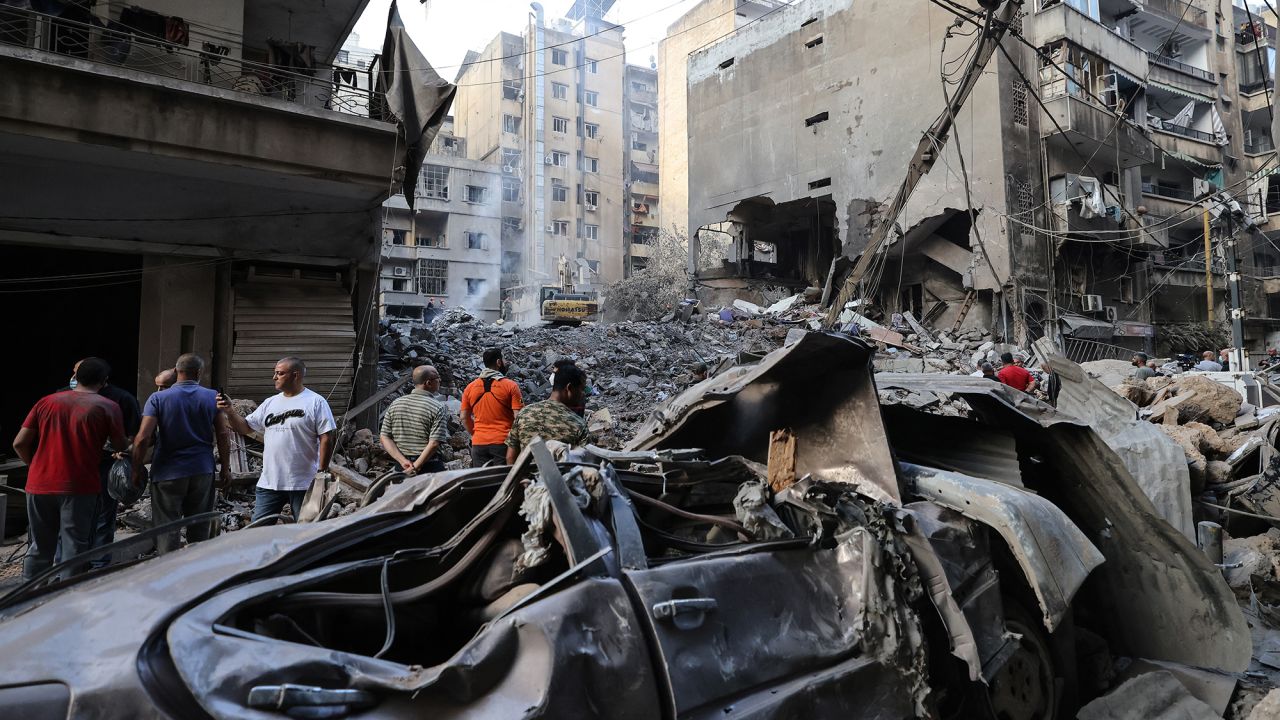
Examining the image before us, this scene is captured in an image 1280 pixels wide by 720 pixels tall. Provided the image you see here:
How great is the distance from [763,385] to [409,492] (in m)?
1.86

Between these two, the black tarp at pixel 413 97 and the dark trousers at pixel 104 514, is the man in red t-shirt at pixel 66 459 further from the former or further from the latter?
the black tarp at pixel 413 97

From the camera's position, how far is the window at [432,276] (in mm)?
42125

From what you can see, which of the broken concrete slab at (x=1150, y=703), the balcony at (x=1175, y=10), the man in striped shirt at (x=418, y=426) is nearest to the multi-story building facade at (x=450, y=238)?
the balcony at (x=1175, y=10)

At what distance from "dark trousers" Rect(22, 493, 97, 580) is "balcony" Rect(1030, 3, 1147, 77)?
1043 inches

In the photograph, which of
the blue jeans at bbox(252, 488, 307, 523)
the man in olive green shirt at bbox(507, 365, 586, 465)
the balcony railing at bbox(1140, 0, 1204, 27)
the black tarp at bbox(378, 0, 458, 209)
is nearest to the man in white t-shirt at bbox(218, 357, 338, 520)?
the blue jeans at bbox(252, 488, 307, 523)

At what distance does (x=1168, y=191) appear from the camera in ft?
101

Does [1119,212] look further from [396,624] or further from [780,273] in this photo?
[396,624]

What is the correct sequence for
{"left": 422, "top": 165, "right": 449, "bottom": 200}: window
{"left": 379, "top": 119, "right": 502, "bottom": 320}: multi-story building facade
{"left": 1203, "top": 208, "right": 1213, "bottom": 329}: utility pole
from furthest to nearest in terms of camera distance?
{"left": 422, "top": 165, "right": 449, "bottom": 200}: window < {"left": 379, "top": 119, "right": 502, "bottom": 320}: multi-story building facade < {"left": 1203, "top": 208, "right": 1213, "bottom": 329}: utility pole

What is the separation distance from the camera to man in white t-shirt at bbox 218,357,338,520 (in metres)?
4.68

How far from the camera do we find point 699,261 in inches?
1163

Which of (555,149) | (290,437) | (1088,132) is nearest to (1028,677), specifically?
(290,437)

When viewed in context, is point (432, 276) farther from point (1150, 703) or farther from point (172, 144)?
point (1150, 703)

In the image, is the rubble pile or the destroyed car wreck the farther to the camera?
the rubble pile

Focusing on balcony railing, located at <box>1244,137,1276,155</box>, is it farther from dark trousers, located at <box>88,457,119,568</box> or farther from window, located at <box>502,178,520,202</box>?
dark trousers, located at <box>88,457,119,568</box>
